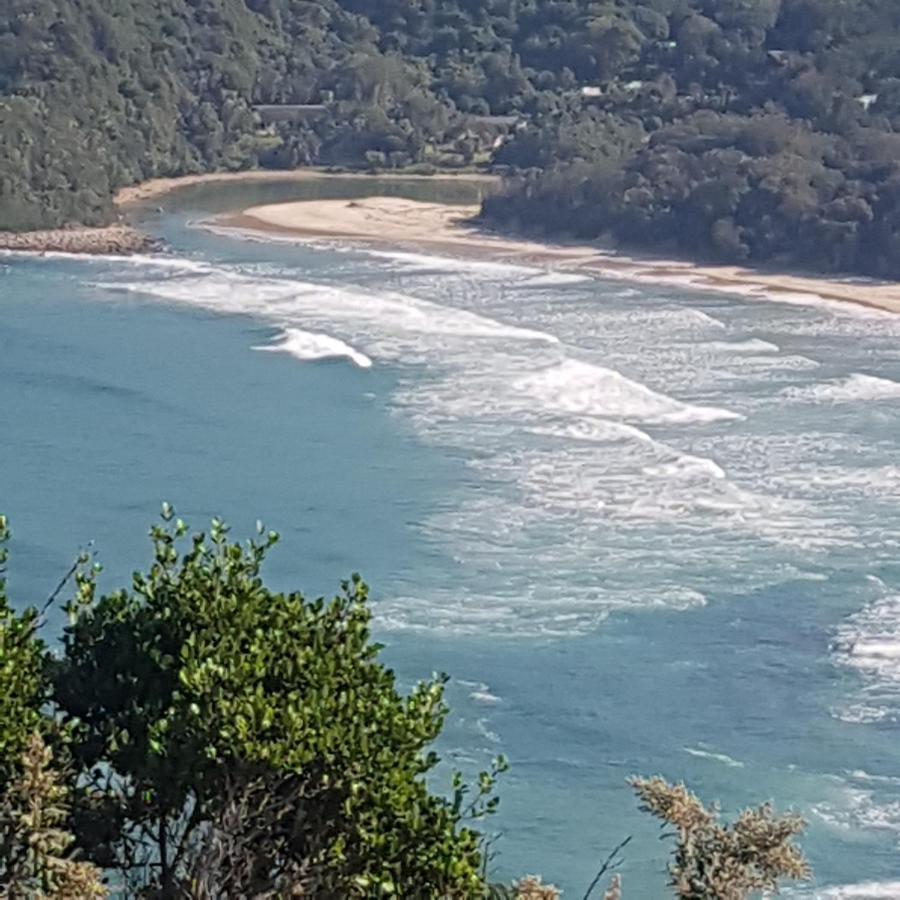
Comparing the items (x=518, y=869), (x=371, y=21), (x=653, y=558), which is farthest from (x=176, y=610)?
(x=371, y=21)

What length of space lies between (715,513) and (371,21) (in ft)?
260

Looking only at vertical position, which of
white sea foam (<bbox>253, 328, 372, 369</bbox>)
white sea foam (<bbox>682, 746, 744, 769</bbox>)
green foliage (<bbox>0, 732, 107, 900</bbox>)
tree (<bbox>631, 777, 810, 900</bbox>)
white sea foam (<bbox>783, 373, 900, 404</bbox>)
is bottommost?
white sea foam (<bbox>682, 746, 744, 769</bbox>)

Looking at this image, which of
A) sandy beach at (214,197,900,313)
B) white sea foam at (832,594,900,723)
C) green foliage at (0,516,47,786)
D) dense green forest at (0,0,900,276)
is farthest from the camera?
dense green forest at (0,0,900,276)

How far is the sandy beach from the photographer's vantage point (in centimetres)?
5716

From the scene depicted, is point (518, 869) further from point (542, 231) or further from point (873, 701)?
point (542, 231)

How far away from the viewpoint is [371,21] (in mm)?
105750

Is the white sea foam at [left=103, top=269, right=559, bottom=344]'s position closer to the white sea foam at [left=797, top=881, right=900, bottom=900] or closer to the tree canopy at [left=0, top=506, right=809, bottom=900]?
the white sea foam at [left=797, top=881, right=900, bottom=900]

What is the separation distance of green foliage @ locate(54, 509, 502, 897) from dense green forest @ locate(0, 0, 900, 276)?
49548 mm

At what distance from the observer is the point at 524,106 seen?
94.9 metres

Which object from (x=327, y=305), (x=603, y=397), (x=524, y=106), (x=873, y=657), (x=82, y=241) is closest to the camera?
(x=873, y=657)

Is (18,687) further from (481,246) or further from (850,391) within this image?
(481,246)

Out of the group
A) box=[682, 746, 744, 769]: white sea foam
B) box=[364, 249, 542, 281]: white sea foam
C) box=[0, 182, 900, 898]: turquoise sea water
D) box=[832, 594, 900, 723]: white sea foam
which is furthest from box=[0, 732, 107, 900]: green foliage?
box=[364, 249, 542, 281]: white sea foam

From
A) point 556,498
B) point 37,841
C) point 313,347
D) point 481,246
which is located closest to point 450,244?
point 481,246

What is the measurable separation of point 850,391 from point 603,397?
16.6ft
